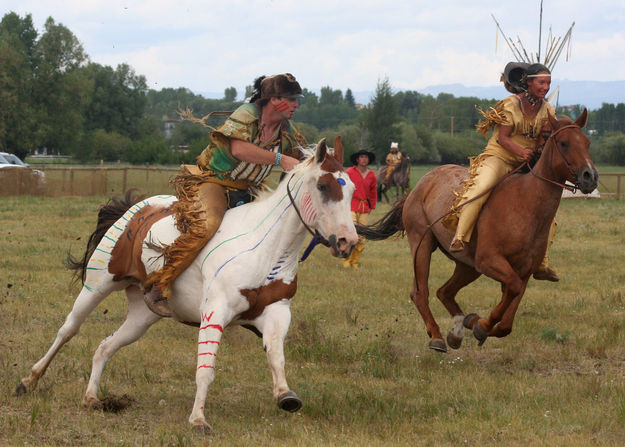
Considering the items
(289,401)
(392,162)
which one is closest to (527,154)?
(289,401)

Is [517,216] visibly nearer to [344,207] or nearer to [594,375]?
[594,375]

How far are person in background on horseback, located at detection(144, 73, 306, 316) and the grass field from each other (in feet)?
3.68

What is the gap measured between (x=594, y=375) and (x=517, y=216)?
1613 millimetres

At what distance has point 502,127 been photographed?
27.1 ft

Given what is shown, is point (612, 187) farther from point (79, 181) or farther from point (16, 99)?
point (16, 99)

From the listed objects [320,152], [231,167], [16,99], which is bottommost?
[231,167]

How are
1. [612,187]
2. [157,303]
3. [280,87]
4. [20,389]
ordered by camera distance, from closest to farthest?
[280,87], [157,303], [20,389], [612,187]

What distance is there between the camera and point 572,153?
24.5 ft

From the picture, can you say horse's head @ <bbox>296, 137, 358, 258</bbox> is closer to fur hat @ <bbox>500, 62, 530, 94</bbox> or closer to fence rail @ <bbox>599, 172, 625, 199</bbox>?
fur hat @ <bbox>500, 62, 530, 94</bbox>

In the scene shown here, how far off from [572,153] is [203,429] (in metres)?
4.17

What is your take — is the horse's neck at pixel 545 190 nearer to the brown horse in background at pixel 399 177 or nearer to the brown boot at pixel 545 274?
the brown boot at pixel 545 274

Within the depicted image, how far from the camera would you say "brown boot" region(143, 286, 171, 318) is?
246 inches

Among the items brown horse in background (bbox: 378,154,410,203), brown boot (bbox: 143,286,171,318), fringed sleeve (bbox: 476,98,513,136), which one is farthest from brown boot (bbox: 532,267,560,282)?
brown horse in background (bbox: 378,154,410,203)

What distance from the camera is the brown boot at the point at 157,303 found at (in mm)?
6246
